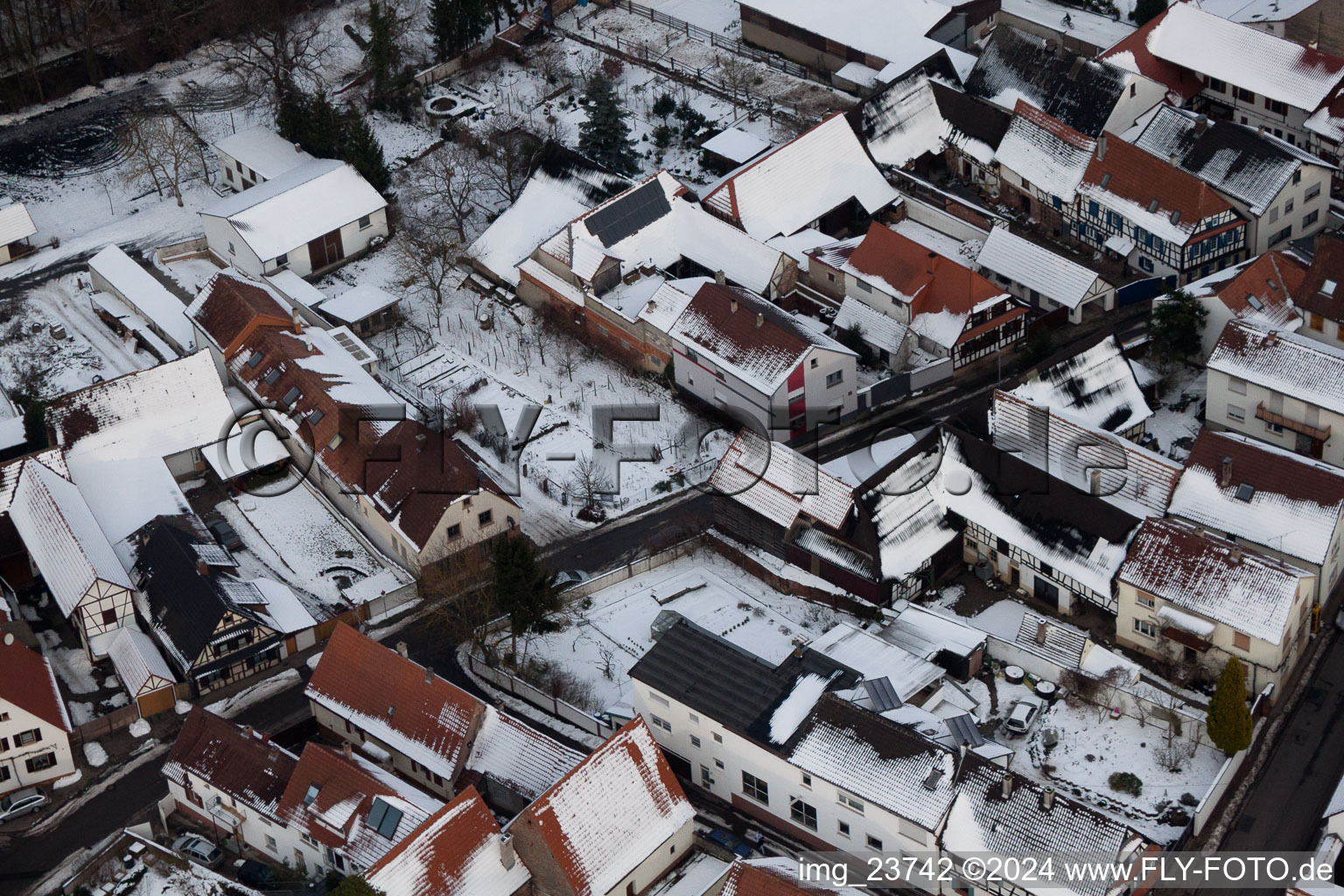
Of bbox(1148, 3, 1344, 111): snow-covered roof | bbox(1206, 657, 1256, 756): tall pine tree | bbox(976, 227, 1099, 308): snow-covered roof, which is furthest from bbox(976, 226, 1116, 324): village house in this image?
bbox(1206, 657, 1256, 756): tall pine tree

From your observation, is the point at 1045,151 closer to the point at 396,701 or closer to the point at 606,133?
the point at 606,133

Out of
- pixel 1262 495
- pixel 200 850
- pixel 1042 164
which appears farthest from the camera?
pixel 1042 164

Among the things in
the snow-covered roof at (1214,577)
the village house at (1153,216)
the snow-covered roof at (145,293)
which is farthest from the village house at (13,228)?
the snow-covered roof at (1214,577)

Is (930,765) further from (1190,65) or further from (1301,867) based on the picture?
(1190,65)

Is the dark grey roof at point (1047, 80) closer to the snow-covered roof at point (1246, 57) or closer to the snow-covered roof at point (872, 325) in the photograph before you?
the snow-covered roof at point (1246, 57)

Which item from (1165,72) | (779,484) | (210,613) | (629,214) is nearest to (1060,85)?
(1165,72)

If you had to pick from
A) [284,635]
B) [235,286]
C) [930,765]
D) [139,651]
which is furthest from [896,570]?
[235,286]

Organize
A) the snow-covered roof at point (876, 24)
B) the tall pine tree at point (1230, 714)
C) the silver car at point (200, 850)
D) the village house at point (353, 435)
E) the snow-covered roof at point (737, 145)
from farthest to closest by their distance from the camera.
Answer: the snow-covered roof at point (876, 24) < the snow-covered roof at point (737, 145) < the village house at point (353, 435) < the silver car at point (200, 850) < the tall pine tree at point (1230, 714)
